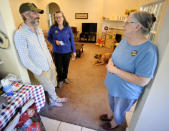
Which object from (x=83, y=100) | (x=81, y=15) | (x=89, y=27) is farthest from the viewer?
(x=81, y=15)

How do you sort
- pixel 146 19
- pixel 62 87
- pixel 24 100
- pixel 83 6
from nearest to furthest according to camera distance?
1. pixel 146 19
2. pixel 24 100
3. pixel 62 87
4. pixel 83 6

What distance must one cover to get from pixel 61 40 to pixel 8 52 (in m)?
0.85

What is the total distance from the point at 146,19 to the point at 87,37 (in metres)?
5.50

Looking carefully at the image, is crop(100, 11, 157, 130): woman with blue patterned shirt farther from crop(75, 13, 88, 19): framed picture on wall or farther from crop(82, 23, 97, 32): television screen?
crop(75, 13, 88, 19): framed picture on wall

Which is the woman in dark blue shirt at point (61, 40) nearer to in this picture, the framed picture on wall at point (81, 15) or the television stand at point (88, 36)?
the television stand at point (88, 36)

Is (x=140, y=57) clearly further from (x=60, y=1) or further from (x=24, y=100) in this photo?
(x=60, y=1)

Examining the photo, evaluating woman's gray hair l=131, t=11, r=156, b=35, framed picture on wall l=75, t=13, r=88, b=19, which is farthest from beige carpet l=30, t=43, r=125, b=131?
framed picture on wall l=75, t=13, r=88, b=19

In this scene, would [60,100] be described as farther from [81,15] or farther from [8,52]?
[81,15]

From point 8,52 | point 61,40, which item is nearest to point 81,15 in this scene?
point 61,40

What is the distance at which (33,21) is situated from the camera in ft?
3.81

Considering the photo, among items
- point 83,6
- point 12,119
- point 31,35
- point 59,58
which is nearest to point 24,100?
point 12,119

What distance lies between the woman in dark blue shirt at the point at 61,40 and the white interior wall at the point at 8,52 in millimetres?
705

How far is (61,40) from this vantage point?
5.79 ft

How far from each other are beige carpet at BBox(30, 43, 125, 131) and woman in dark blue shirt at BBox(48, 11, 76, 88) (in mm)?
524
